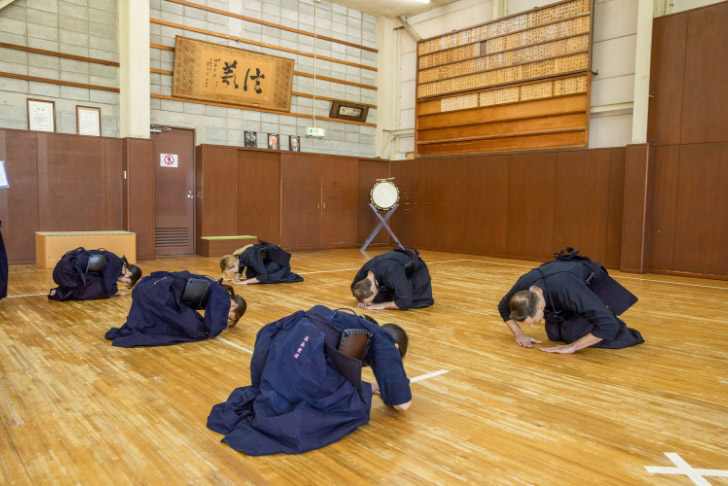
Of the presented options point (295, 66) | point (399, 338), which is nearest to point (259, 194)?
point (295, 66)

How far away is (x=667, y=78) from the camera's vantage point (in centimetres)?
671

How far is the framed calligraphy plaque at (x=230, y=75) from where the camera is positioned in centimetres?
823

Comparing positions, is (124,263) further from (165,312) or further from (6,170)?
(6,170)

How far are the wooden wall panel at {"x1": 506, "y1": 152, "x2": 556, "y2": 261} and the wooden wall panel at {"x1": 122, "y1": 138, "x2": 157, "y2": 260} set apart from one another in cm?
555

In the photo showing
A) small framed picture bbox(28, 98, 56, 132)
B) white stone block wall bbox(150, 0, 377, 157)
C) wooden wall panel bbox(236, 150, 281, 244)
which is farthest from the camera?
wooden wall panel bbox(236, 150, 281, 244)

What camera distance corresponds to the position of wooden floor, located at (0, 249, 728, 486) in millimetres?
1796

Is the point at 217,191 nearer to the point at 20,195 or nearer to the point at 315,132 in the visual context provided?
the point at 315,132

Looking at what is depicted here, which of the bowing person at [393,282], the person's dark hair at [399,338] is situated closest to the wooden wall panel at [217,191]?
the bowing person at [393,282]

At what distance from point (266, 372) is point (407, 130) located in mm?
8977

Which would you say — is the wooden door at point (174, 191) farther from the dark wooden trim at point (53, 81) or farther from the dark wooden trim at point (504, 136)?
the dark wooden trim at point (504, 136)

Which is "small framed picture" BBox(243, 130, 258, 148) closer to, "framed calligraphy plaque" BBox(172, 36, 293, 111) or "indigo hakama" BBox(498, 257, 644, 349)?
"framed calligraphy plaque" BBox(172, 36, 293, 111)

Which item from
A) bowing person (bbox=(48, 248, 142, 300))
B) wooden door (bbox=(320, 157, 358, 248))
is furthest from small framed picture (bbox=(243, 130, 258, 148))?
bowing person (bbox=(48, 248, 142, 300))

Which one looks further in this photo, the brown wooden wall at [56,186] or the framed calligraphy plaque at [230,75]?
the framed calligraphy plaque at [230,75]

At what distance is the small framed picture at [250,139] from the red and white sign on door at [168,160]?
119 cm
